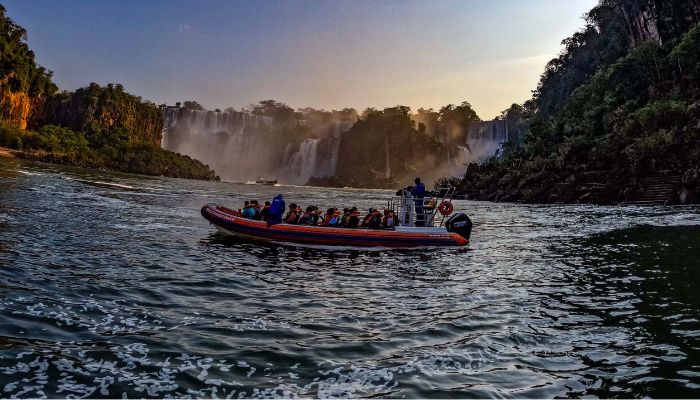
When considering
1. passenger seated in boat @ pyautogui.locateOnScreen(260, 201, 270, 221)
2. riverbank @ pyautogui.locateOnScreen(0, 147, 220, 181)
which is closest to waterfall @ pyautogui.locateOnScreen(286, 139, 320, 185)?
riverbank @ pyautogui.locateOnScreen(0, 147, 220, 181)

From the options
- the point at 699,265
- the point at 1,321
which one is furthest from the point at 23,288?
the point at 699,265

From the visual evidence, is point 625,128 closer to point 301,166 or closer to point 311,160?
point 301,166

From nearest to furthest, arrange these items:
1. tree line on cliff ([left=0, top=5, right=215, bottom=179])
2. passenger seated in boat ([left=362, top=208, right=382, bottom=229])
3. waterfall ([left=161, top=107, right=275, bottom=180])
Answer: passenger seated in boat ([left=362, top=208, right=382, bottom=229]) < tree line on cliff ([left=0, top=5, right=215, bottom=179]) < waterfall ([left=161, top=107, right=275, bottom=180])

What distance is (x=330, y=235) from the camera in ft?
55.9

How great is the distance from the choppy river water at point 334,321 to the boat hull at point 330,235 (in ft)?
3.94

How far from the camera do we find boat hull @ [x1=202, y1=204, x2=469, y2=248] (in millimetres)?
17094

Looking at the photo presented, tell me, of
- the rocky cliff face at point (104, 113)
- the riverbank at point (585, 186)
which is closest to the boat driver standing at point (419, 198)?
the riverbank at point (585, 186)

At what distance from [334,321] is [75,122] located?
146355 millimetres

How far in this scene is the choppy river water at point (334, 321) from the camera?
18.2 feet

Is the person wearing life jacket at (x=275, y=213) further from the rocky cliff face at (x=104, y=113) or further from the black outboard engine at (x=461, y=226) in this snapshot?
the rocky cliff face at (x=104, y=113)

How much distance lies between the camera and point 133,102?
155625 millimetres

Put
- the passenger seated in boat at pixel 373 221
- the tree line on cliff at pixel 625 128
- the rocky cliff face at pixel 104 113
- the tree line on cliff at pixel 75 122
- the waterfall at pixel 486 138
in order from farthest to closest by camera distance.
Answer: the rocky cliff face at pixel 104 113 → the waterfall at pixel 486 138 → the tree line on cliff at pixel 75 122 → the tree line on cliff at pixel 625 128 → the passenger seated in boat at pixel 373 221

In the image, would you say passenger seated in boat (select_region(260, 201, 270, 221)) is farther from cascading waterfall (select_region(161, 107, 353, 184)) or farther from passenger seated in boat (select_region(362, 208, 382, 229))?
cascading waterfall (select_region(161, 107, 353, 184))

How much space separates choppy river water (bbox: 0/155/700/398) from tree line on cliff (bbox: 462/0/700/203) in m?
29.7
